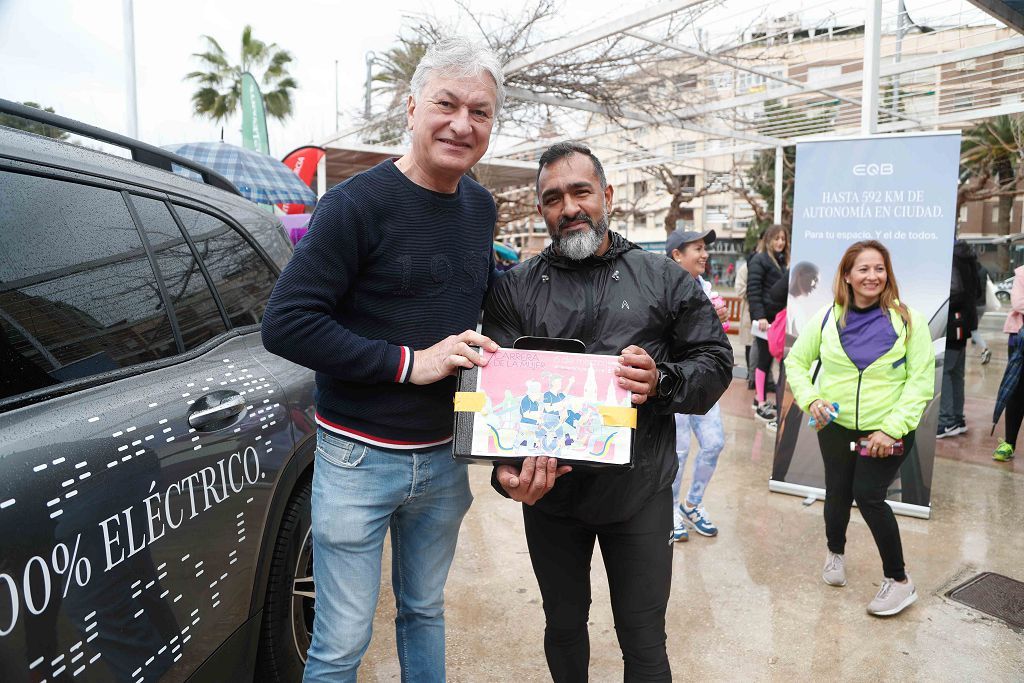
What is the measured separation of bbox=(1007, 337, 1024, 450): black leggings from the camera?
510 centimetres

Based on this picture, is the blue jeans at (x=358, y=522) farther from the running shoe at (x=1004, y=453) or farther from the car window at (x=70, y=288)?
the running shoe at (x=1004, y=453)

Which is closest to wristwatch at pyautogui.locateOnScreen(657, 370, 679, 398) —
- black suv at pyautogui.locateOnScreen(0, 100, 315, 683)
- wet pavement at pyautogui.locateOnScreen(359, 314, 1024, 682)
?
black suv at pyautogui.locateOnScreen(0, 100, 315, 683)

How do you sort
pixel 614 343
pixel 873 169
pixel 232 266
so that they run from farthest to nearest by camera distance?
1. pixel 873 169
2. pixel 232 266
3. pixel 614 343

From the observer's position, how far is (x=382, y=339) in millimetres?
1710

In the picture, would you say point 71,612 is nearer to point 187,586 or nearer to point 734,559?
point 187,586

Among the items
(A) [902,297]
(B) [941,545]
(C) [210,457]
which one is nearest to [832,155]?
(A) [902,297]

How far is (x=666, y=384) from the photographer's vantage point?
174 cm

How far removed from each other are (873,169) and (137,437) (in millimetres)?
4203

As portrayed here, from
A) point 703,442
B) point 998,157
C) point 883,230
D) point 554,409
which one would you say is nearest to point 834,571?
point 703,442

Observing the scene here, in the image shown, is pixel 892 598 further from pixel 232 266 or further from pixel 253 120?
pixel 253 120

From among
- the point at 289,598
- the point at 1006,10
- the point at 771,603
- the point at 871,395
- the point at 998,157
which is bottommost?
the point at 771,603

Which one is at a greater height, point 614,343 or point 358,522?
point 614,343

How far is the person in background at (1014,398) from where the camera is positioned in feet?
16.8

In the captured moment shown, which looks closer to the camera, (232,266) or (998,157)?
(232,266)
